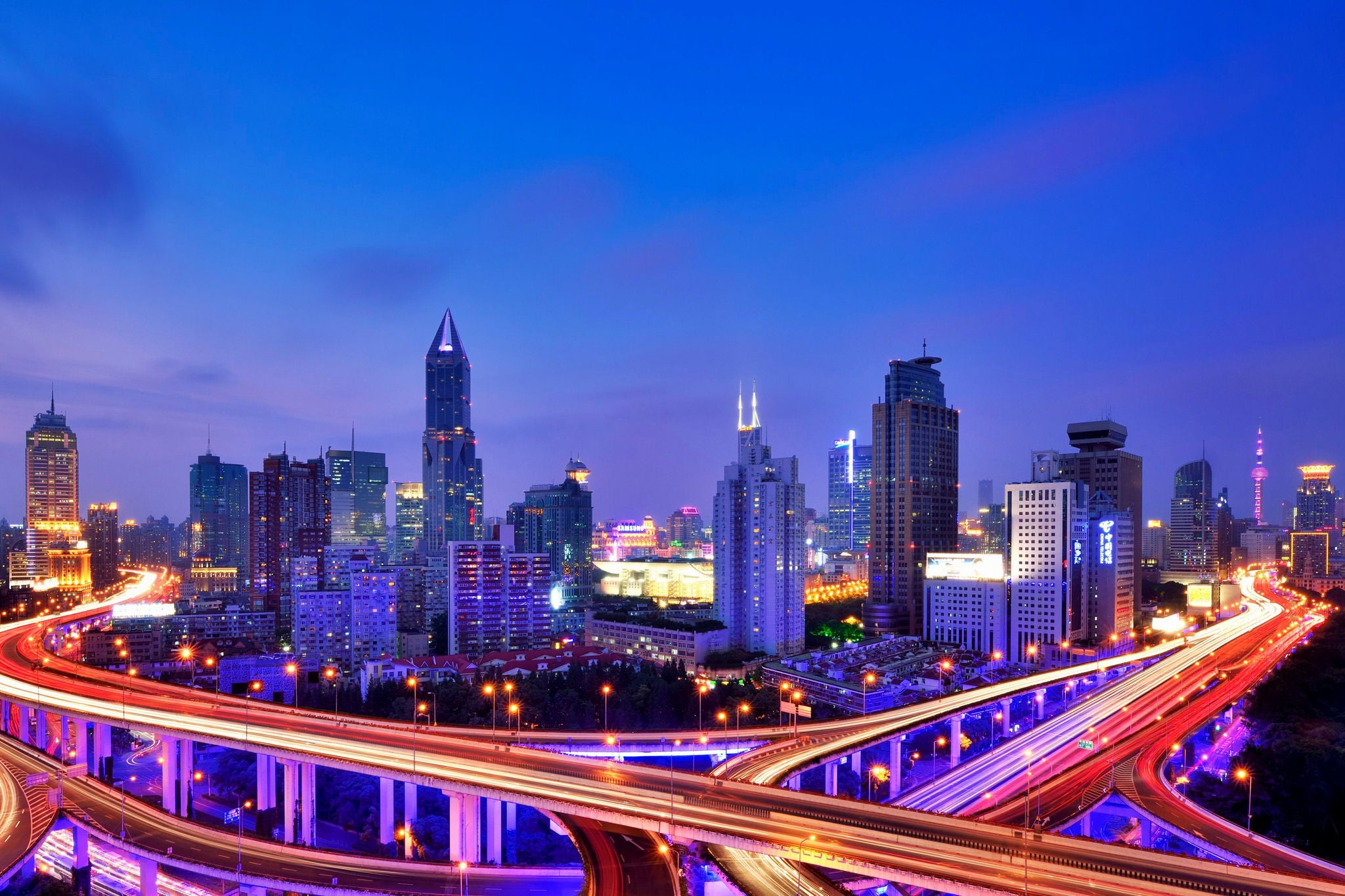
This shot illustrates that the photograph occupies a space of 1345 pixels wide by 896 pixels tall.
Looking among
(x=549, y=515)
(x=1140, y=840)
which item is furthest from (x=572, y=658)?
(x=549, y=515)

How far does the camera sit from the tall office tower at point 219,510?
16625cm

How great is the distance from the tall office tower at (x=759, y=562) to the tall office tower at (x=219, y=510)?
127 meters

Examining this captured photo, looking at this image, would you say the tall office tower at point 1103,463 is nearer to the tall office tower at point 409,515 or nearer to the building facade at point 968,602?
the building facade at point 968,602

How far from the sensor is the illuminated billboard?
2921 inches

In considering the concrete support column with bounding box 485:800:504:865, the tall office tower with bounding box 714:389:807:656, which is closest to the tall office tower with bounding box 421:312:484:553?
the tall office tower with bounding box 714:389:807:656

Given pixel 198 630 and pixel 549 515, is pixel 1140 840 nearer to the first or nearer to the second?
pixel 198 630

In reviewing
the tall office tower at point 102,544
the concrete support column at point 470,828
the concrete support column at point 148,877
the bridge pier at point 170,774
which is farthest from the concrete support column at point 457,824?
the tall office tower at point 102,544

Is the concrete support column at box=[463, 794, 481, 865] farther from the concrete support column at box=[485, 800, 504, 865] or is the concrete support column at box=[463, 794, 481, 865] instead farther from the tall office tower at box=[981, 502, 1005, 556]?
the tall office tower at box=[981, 502, 1005, 556]

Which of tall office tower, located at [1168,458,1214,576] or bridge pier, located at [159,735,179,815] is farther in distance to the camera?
tall office tower, located at [1168,458,1214,576]

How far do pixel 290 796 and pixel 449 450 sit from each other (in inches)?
5839

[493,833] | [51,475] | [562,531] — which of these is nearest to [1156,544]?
[562,531]

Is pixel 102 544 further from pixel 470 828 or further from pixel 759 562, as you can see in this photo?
pixel 470 828

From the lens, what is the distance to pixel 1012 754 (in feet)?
109

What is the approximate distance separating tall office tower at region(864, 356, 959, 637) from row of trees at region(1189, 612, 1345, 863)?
4140cm
